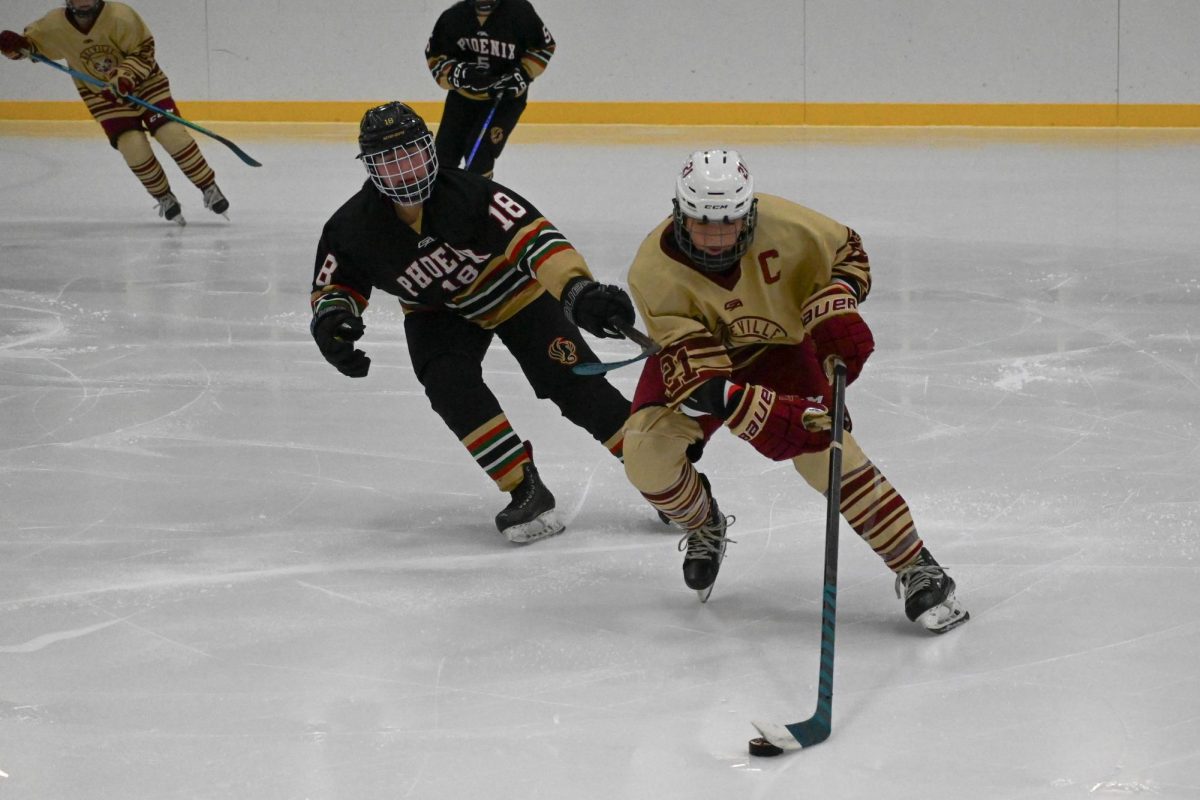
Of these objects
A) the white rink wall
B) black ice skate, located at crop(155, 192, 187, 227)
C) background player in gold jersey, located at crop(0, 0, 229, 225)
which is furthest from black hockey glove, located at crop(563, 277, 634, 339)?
the white rink wall

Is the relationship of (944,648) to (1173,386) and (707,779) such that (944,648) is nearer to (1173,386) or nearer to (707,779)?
(707,779)

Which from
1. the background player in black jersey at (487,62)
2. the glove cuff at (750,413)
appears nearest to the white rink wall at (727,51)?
the background player in black jersey at (487,62)

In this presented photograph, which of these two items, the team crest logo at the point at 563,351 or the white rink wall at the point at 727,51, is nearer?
the team crest logo at the point at 563,351

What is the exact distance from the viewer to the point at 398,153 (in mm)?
2826

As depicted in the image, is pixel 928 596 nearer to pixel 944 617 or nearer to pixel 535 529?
pixel 944 617

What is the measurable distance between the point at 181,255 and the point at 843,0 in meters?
5.44

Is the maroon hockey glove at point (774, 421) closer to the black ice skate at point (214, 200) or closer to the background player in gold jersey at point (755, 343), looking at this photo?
the background player in gold jersey at point (755, 343)

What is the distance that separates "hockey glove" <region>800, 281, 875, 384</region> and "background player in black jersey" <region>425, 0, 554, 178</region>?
3.54 m

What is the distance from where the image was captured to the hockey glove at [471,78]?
580cm

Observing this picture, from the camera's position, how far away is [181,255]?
244 inches

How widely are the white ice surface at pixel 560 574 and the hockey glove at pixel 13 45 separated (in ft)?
4.91

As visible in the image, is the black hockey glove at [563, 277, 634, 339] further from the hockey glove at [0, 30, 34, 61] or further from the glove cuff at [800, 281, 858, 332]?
the hockey glove at [0, 30, 34, 61]

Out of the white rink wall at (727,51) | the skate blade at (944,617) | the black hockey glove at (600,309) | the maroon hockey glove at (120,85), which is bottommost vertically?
the white rink wall at (727,51)

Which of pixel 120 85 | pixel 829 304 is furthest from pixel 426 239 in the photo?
pixel 120 85
